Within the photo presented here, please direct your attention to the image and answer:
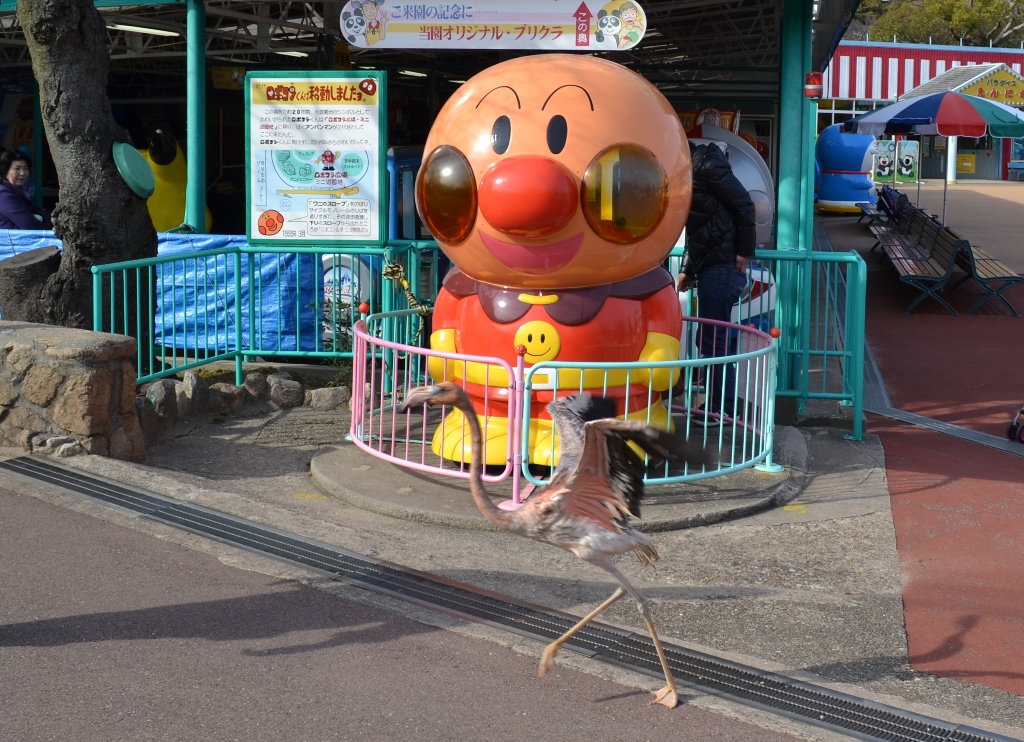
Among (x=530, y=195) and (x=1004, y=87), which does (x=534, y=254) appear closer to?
(x=530, y=195)

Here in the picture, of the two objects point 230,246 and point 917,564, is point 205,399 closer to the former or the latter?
point 230,246

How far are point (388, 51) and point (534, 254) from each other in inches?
465

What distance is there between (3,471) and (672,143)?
4.14 m

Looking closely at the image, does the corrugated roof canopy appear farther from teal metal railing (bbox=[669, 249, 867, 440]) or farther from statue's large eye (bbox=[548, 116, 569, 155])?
statue's large eye (bbox=[548, 116, 569, 155])

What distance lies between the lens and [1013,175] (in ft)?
154

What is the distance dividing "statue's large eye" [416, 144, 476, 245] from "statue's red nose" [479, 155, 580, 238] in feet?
0.60

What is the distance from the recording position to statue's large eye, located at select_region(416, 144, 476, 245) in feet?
19.8

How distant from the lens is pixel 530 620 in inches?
185

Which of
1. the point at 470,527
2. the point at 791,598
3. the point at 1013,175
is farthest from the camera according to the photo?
the point at 1013,175

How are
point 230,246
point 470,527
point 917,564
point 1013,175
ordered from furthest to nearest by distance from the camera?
point 1013,175, point 230,246, point 470,527, point 917,564

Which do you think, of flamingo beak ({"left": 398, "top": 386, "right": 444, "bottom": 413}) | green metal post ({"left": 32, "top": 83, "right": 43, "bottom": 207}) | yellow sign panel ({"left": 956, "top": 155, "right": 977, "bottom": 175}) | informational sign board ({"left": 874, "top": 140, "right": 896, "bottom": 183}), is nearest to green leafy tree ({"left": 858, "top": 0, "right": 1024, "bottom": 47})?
yellow sign panel ({"left": 956, "top": 155, "right": 977, "bottom": 175})

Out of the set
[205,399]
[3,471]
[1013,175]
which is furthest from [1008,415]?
[1013,175]

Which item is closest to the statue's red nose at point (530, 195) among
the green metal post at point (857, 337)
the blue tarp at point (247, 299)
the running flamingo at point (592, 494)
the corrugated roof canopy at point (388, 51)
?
the running flamingo at point (592, 494)

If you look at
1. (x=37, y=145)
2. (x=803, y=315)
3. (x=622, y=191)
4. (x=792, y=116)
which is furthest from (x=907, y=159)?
(x=622, y=191)
